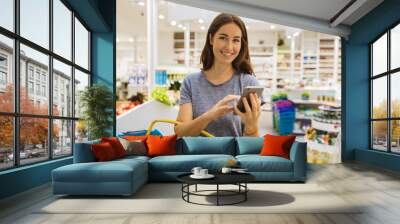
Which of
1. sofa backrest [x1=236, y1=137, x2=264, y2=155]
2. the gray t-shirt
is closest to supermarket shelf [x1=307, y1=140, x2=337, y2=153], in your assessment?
the gray t-shirt

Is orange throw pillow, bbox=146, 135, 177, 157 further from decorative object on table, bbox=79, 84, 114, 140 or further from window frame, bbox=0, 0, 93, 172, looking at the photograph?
decorative object on table, bbox=79, 84, 114, 140

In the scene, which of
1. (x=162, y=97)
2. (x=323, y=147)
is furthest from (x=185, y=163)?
(x=162, y=97)

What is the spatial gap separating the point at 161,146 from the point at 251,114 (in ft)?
7.33

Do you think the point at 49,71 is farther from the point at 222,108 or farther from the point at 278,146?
the point at 278,146

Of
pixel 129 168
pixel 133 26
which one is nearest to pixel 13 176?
pixel 129 168

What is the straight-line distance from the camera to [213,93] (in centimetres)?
837

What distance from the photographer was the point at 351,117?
31.7 ft

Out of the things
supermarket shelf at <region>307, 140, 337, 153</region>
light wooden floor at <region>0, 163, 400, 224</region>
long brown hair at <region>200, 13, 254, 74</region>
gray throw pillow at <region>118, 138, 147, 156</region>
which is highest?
long brown hair at <region>200, 13, 254, 74</region>

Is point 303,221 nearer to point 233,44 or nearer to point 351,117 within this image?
point 233,44

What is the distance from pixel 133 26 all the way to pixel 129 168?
14.8 m

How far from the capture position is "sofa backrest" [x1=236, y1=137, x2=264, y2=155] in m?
6.62

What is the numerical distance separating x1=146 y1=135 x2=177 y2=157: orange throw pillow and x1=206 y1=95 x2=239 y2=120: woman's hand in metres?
1.78

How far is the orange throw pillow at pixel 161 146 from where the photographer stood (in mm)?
6461

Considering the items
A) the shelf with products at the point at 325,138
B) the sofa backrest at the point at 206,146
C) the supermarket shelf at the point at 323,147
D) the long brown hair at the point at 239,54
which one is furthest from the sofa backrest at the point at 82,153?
the supermarket shelf at the point at 323,147
